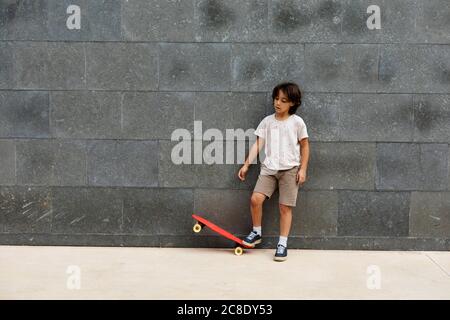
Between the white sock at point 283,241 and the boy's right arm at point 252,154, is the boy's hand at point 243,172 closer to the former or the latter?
the boy's right arm at point 252,154

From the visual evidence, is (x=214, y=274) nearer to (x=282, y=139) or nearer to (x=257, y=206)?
(x=257, y=206)

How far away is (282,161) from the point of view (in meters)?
5.69

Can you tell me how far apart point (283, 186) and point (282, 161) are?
25cm

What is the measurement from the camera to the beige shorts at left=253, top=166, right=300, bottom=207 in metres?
5.68

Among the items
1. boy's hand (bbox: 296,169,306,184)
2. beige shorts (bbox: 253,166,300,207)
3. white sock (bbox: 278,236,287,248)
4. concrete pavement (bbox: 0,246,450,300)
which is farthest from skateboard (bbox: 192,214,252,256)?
boy's hand (bbox: 296,169,306,184)

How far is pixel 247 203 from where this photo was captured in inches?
236

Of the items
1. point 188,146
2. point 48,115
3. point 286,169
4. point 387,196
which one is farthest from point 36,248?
point 387,196

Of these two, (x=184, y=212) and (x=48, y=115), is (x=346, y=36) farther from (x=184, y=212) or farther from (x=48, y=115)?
(x=48, y=115)

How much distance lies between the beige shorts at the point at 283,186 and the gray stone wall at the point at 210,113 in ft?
0.78

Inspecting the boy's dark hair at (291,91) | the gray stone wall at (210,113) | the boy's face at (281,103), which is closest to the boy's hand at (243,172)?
the gray stone wall at (210,113)

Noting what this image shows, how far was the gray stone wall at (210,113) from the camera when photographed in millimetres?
5785

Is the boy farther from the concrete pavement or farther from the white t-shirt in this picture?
the concrete pavement

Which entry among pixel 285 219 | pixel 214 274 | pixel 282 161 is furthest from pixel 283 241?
pixel 214 274

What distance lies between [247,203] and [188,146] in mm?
852
